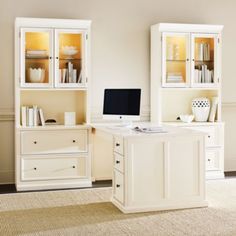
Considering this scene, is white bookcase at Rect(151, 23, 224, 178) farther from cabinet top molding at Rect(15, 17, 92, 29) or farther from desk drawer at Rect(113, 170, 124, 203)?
desk drawer at Rect(113, 170, 124, 203)

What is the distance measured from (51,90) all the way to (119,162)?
1.68 meters

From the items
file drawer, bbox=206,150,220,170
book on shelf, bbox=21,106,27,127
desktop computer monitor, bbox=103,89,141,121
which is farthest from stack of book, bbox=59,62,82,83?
file drawer, bbox=206,150,220,170

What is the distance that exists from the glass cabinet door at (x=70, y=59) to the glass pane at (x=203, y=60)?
57.2 inches

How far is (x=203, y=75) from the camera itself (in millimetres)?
6270

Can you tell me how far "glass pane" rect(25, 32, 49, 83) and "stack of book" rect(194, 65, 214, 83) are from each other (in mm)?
1881

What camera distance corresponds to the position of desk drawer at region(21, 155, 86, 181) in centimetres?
563

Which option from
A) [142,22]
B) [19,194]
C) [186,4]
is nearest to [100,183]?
[19,194]

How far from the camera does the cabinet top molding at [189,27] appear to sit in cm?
603

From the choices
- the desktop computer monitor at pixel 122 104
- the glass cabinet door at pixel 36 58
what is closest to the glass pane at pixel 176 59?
the desktop computer monitor at pixel 122 104

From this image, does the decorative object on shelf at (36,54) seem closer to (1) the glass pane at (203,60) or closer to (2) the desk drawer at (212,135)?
(1) the glass pane at (203,60)

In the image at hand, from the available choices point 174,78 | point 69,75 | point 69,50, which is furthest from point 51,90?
point 174,78

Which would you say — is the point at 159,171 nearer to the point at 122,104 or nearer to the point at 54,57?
the point at 122,104

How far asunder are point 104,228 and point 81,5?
3.10m

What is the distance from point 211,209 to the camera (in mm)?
4641
